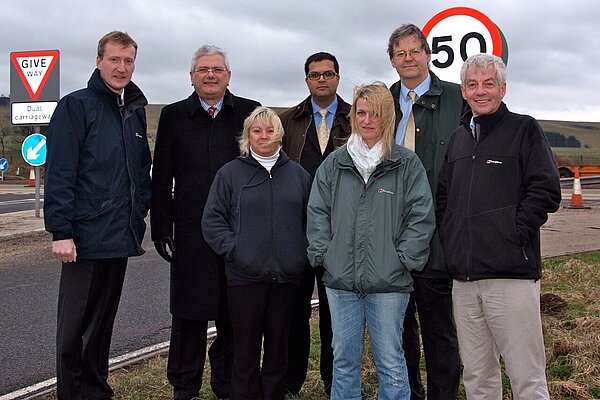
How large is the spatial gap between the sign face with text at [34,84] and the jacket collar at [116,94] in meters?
10.6

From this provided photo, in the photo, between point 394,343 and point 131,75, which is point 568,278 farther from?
point 131,75

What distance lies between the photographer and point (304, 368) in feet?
16.1

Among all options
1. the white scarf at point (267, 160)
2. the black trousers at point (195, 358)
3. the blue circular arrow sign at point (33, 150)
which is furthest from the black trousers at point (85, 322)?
the blue circular arrow sign at point (33, 150)

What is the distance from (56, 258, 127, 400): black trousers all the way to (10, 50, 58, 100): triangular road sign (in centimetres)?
1109

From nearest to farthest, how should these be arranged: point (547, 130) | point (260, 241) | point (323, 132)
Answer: point (260, 241) < point (323, 132) < point (547, 130)

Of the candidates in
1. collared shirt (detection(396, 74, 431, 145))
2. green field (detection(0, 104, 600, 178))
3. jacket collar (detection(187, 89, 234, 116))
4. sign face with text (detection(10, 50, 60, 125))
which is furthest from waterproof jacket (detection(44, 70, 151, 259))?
green field (detection(0, 104, 600, 178))

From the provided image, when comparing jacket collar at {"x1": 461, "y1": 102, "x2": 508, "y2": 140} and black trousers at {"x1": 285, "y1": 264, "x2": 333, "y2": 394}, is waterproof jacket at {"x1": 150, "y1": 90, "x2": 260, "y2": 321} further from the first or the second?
jacket collar at {"x1": 461, "y1": 102, "x2": 508, "y2": 140}

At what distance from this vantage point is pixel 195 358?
471 cm

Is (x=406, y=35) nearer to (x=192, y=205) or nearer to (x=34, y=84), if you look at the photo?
(x=192, y=205)

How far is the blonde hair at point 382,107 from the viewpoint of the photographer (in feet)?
12.8

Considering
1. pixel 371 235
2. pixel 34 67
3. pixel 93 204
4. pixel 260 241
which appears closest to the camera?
pixel 371 235

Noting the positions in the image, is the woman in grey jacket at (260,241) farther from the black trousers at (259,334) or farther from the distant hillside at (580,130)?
the distant hillside at (580,130)

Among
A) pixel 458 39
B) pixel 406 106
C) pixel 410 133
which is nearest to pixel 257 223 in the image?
pixel 410 133

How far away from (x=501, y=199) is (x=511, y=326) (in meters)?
0.66
